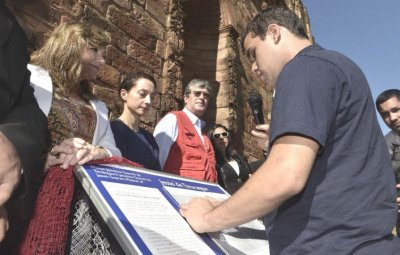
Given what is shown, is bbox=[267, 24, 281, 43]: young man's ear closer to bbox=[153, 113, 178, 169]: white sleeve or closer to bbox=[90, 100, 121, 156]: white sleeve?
bbox=[90, 100, 121, 156]: white sleeve

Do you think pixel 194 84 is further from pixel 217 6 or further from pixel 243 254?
pixel 217 6

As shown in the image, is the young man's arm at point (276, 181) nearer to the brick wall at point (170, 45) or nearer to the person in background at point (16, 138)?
the person in background at point (16, 138)

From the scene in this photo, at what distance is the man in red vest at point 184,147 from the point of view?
118 inches

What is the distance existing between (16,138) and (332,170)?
3.01 feet

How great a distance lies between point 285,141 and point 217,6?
5.64 meters

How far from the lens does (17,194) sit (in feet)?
3.52

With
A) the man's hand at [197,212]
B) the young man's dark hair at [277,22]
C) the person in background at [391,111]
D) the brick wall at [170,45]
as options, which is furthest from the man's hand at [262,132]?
the person in background at [391,111]

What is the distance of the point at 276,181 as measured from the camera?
3.49 feet

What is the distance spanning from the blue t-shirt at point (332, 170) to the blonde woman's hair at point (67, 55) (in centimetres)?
112

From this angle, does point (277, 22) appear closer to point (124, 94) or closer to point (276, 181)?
point (276, 181)

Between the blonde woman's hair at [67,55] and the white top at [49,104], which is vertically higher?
the blonde woman's hair at [67,55]

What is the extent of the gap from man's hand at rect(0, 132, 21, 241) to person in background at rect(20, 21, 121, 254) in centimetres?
11

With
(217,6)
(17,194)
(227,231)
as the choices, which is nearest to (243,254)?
(227,231)

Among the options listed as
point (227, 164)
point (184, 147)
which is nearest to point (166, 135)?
point (184, 147)
